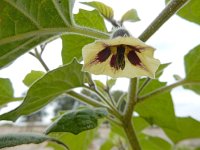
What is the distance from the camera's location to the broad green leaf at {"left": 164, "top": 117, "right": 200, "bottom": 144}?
78 cm

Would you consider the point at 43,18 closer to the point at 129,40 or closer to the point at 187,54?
the point at 129,40

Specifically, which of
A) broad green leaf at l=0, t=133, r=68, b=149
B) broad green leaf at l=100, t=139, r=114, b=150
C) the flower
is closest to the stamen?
the flower

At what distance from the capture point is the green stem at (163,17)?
1.47 feet

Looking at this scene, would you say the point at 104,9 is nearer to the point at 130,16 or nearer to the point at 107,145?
the point at 130,16

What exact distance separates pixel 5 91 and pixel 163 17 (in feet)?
0.99

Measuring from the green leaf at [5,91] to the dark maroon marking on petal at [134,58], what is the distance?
0.25m

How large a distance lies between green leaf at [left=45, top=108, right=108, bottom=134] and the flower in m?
0.06

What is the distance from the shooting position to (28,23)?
0.44m

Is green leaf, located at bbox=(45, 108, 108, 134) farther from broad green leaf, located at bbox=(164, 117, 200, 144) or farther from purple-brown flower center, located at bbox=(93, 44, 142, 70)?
broad green leaf, located at bbox=(164, 117, 200, 144)

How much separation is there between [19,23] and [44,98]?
11cm

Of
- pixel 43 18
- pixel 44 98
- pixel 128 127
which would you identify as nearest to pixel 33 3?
pixel 43 18

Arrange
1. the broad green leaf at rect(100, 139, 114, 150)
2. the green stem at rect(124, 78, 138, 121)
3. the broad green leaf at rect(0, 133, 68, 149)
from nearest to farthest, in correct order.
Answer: the broad green leaf at rect(0, 133, 68, 149) < the green stem at rect(124, 78, 138, 121) < the broad green leaf at rect(100, 139, 114, 150)

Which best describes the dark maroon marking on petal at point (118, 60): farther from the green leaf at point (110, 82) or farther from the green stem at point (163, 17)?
the green leaf at point (110, 82)

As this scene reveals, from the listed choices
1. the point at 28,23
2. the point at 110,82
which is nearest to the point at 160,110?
the point at 110,82
